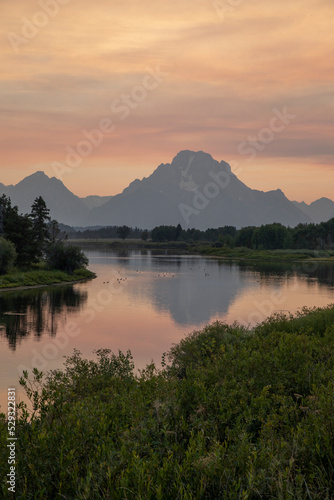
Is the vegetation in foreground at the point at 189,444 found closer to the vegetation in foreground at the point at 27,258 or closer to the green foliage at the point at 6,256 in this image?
the vegetation in foreground at the point at 27,258

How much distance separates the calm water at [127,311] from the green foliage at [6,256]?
746cm

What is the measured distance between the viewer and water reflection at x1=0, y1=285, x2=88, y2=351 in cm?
3869

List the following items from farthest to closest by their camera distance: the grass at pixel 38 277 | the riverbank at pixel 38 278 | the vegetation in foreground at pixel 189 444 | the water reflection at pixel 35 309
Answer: the grass at pixel 38 277, the riverbank at pixel 38 278, the water reflection at pixel 35 309, the vegetation in foreground at pixel 189 444

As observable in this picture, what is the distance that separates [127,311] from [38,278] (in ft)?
95.8

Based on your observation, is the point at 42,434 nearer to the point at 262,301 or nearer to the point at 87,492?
the point at 87,492

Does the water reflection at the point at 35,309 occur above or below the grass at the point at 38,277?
below

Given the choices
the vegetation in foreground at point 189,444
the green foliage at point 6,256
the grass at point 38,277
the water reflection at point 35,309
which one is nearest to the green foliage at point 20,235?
the grass at point 38,277

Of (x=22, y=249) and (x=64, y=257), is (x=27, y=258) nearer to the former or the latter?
(x=22, y=249)

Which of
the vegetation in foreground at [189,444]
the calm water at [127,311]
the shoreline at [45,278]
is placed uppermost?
the vegetation in foreground at [189,444]

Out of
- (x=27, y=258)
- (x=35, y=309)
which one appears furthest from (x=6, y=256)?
(x=35, y=309)

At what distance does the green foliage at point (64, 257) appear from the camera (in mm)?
88875

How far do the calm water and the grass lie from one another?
3444 mm

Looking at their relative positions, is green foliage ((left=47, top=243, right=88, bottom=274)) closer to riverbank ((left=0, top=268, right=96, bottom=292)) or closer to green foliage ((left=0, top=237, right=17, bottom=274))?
riverbank ((left=0, top=268, right=96, bottom=292))

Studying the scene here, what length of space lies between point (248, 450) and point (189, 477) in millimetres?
1189
